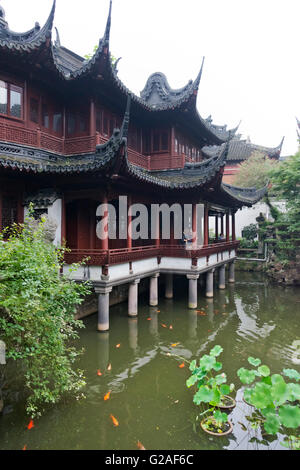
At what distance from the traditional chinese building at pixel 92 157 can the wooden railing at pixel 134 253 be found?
40mm

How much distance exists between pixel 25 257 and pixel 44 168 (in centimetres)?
389

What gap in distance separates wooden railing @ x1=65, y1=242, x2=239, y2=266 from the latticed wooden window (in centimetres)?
186

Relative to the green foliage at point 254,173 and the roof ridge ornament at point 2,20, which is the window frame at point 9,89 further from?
the green foliage at point 254,173

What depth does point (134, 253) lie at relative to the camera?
10055 millimetres

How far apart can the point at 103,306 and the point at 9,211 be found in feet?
12.5

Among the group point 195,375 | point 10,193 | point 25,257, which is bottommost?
point 195,375

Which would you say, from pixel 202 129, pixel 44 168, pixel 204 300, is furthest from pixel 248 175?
pixel 44 168

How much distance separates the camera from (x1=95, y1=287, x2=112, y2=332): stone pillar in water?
861 cm

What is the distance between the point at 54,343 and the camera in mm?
4887

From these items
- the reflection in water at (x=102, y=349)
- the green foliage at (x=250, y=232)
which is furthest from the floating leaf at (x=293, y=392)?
the green foliage at (x=250, y=232)

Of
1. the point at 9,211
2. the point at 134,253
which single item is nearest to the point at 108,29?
the point at 9,211

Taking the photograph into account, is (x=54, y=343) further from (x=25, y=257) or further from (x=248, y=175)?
(x=248, y=175)

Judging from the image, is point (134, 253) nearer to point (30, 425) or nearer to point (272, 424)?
point (30, 425)

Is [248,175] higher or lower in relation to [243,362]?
higher
